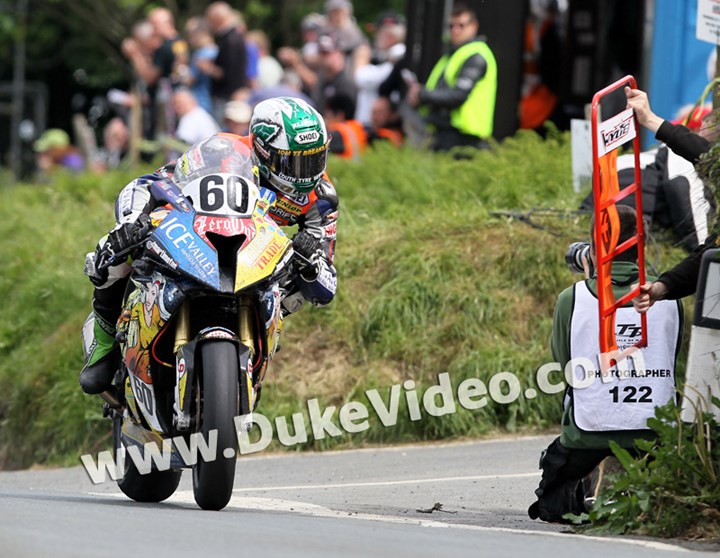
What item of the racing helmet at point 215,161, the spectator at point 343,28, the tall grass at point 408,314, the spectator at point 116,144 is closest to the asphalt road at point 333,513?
the tall grass at point 408,314

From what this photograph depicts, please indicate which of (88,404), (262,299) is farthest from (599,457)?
(88,404)

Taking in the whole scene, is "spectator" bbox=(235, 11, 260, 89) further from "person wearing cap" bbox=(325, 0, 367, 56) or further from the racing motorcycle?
the racing motorcycle

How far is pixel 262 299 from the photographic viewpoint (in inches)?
291

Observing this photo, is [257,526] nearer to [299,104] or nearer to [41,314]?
[299,104]

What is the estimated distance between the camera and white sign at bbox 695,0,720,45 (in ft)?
29.1

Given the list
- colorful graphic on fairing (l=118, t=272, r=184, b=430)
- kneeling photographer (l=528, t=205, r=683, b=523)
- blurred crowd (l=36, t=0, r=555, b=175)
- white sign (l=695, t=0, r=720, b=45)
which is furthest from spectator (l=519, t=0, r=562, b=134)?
colorful graphic on fairing (l=118, t=272, r=184, b=430)

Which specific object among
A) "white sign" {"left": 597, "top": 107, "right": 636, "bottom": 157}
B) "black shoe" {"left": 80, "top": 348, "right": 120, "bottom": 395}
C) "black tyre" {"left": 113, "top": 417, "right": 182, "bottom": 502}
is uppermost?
"white sign" {"left": 597, "top": 107, "right": 636, "bottom": 157}

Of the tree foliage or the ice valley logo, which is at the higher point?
the tree foliage

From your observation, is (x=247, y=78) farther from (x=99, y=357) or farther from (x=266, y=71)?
(x=99, y=357)

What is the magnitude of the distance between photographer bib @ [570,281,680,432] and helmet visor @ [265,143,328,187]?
4.74ft

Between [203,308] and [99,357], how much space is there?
107 cm

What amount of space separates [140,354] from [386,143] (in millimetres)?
7886

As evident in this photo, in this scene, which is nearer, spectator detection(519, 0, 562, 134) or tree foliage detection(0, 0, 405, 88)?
spectator detection(519, 0, 562, 134)

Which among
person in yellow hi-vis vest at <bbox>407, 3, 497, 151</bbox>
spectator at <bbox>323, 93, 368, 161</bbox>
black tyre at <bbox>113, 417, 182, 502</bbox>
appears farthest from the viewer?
spectator at <bbox>323, 93, 368, 161</bbox>
